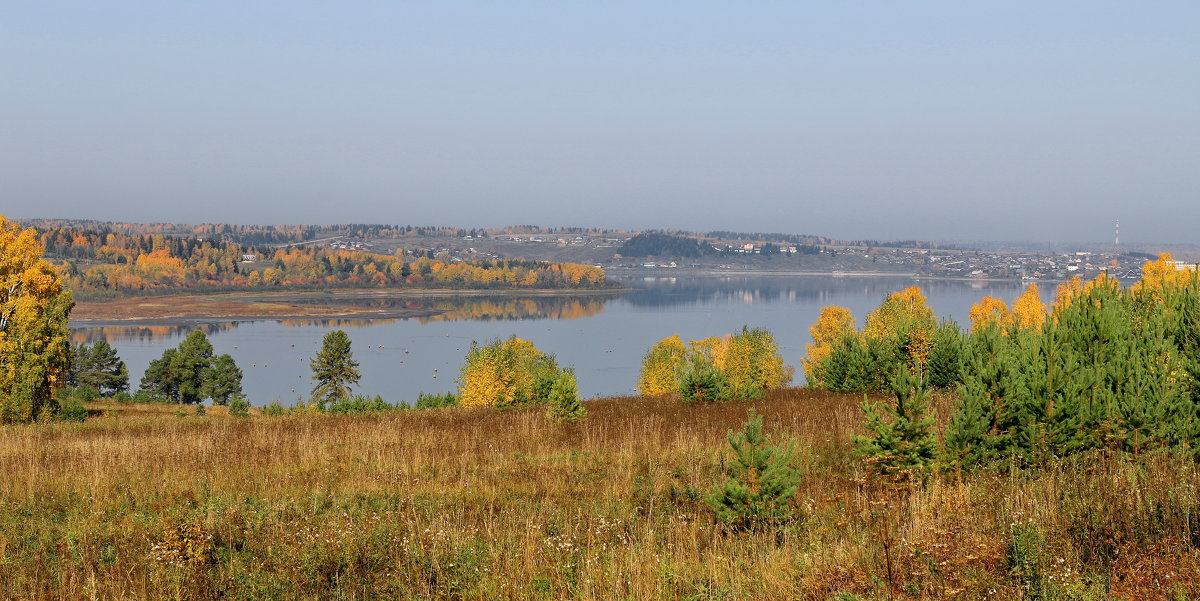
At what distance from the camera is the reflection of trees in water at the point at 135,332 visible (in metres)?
157

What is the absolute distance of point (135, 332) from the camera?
171 metres

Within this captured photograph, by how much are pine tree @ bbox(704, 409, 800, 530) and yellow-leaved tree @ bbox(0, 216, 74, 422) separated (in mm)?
29455

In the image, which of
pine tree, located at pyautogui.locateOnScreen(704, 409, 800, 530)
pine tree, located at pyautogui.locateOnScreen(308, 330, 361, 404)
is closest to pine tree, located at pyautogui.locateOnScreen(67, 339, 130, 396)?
pine tree, located at pyautogui.locateOnScreen(308, 330, 361, 404)

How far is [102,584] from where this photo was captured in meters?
6.73

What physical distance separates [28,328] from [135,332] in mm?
157061

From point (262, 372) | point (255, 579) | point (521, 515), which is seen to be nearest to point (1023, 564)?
point (521, 515)

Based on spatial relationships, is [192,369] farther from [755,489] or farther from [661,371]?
[755,489]

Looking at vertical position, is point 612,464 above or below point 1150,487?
below

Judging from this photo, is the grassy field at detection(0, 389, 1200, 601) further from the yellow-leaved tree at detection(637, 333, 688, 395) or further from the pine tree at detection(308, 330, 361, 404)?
the yellow-leaved tree at detection(637, 333, 688, 395)

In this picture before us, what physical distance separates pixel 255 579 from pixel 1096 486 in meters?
8.08

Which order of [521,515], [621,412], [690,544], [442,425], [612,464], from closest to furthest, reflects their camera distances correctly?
[690,544] → [521,515] → [612,464] → [442,425] → [621,412]

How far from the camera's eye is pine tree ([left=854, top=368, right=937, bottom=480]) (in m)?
10.2

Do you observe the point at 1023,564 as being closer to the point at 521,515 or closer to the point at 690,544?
the point at 690,544

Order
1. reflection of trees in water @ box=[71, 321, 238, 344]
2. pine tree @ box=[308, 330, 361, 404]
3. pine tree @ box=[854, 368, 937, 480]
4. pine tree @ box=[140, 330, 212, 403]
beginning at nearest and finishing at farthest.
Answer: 1. pine tree @ box=[854, 368, 937, 480]
2. pine tree @ box=[308, 330, 361, 404]
3. pine tree @ box=[140, 330, 212, 403]
4. reflection of trees in water @ box=[71, 321, 238, 344]
